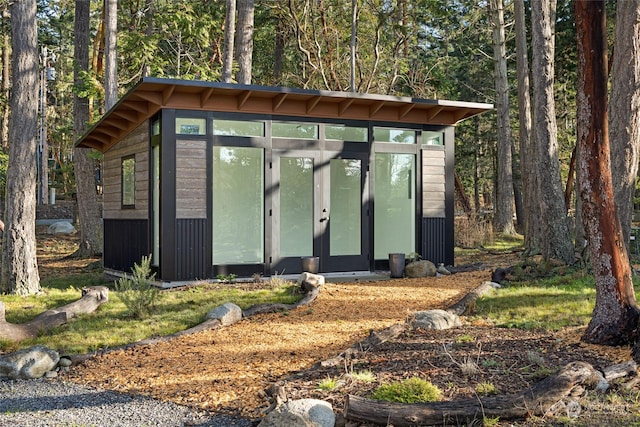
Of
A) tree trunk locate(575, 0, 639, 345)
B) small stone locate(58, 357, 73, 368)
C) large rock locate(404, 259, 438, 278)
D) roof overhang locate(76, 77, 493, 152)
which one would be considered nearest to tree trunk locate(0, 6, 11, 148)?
roof overhang locate(76, 77, 493, 152)

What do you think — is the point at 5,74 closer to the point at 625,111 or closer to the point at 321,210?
the point at 321,210

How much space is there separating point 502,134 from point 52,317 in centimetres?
1479

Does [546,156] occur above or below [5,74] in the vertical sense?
below

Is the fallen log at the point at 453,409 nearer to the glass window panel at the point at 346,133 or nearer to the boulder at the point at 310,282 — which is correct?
the boulder at the point at 310,282

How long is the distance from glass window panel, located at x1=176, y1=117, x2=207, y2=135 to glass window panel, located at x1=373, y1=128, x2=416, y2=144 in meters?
2.98

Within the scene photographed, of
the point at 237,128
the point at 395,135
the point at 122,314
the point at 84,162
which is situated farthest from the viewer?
the point at 84,162

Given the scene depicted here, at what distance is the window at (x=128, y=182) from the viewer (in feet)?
35.4

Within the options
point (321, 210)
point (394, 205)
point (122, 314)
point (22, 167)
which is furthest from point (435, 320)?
point (22, 167)

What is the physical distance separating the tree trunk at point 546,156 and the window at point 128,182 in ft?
21.7

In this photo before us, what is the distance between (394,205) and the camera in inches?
444

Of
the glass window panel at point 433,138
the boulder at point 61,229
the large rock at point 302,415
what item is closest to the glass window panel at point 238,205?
the glass window panel at point 433,138

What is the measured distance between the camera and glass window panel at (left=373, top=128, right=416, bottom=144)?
1105 centimetres

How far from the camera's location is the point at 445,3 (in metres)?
19.1

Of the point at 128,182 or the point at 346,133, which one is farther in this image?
the point at 128,182
